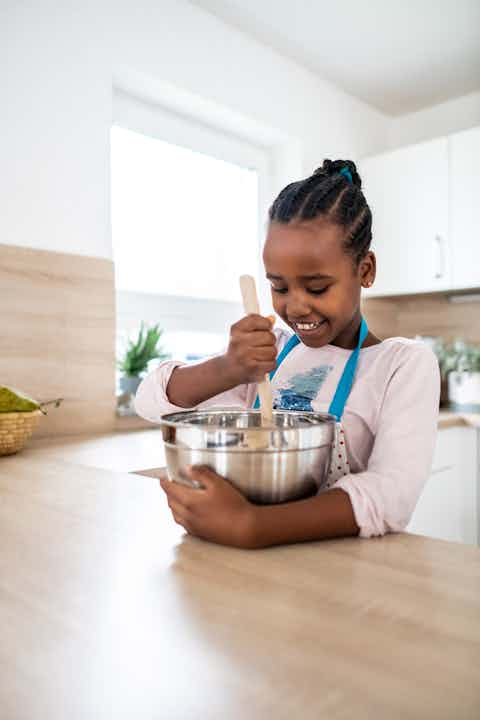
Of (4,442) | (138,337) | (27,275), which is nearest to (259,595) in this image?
(4,442)

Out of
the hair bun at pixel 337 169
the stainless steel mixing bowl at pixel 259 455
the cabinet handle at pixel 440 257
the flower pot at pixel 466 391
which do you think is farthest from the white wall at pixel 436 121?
the stainless steel mixing bowl at pixel 259 455

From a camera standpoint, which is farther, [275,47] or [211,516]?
[275,47]

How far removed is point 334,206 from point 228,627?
612 millimetres

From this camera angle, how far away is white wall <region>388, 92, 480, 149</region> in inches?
112

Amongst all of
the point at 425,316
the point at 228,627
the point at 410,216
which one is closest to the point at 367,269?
the point at 228,627

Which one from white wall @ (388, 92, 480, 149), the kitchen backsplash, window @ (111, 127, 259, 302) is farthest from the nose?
white wall @ (388, 92, 480, 149)

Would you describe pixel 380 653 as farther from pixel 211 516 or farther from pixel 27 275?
pixel 27 275

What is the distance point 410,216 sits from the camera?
2.76 metres

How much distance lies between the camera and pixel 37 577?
1.87 feet

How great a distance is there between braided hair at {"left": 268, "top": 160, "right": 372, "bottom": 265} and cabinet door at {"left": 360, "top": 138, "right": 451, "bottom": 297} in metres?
1.87

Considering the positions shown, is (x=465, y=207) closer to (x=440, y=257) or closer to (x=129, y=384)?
(x=440, y=257)

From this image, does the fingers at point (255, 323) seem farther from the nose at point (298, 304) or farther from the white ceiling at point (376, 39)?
the white ceiling at point (376, 39)

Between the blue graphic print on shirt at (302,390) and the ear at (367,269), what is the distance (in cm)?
15

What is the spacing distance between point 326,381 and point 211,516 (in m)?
0.40
